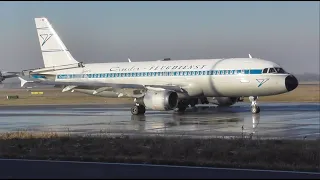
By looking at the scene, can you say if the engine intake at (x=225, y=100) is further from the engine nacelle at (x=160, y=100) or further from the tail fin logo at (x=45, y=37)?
the tail fin logo at (x=45, y=37)

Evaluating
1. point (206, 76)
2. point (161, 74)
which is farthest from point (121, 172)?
point (161, 74)

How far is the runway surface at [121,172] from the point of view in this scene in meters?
11.2

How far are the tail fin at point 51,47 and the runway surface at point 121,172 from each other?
32211 millimetres

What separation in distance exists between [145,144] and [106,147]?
4.55 feet

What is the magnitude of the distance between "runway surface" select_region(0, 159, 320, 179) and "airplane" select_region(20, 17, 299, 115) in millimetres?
20380

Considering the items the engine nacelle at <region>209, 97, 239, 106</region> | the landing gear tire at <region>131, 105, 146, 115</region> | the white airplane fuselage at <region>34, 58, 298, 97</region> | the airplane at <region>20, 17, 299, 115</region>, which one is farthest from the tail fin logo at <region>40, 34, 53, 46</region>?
the engine nacelle at <region>209, 97, 239, 106</region>

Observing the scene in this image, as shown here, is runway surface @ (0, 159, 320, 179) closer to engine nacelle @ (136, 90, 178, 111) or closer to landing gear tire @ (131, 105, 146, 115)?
engine nacelle @ (136, 90, 178, 111)

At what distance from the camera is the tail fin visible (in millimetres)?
45031

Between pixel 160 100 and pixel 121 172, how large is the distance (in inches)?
849

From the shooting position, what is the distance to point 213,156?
14.9 meters

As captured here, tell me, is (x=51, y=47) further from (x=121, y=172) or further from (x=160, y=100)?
(x=121, y=172)

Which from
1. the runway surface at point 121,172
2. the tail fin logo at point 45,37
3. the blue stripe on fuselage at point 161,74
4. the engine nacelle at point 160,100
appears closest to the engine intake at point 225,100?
the blue stripe on fuselage at point 161,74

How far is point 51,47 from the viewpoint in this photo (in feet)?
149

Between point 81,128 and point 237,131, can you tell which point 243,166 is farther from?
point 81,128
